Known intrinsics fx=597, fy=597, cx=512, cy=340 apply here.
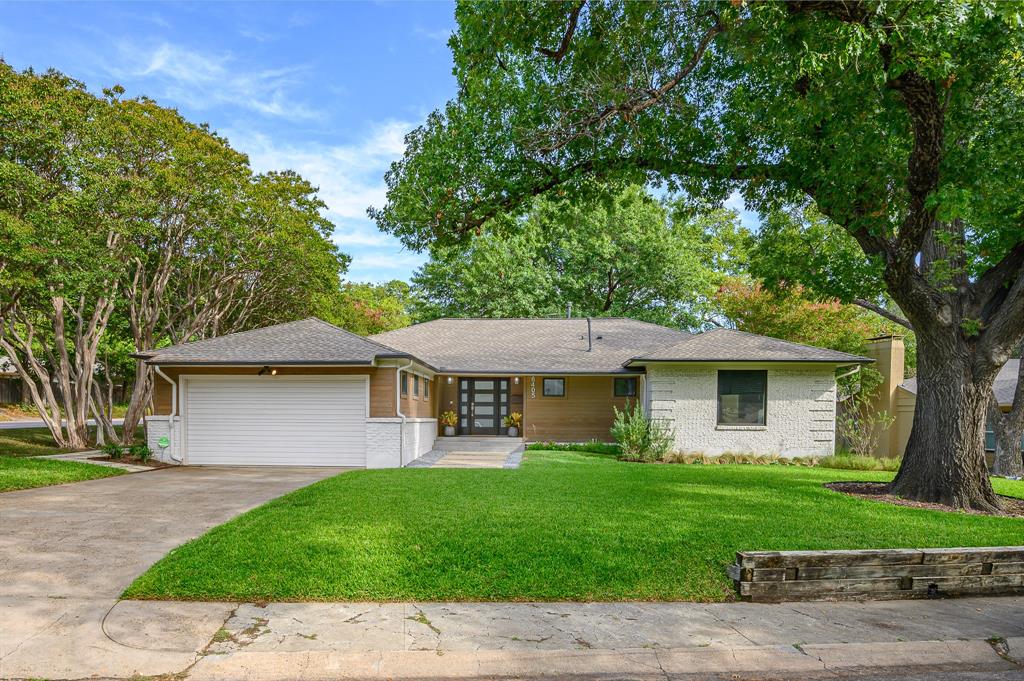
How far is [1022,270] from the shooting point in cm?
862

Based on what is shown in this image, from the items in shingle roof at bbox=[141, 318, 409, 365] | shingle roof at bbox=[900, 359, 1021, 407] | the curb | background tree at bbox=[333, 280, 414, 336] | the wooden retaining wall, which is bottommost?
the curb

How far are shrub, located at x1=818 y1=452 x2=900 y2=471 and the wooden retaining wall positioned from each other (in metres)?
10.4

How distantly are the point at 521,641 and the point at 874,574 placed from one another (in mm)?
3359

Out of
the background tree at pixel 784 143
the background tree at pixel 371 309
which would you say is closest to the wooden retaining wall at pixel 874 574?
the background tree at pixel 784 143

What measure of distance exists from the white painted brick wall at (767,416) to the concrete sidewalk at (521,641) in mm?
11639

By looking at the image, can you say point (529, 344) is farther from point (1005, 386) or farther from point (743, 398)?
point (1005, 386)

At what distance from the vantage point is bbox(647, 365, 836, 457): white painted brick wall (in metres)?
16.6

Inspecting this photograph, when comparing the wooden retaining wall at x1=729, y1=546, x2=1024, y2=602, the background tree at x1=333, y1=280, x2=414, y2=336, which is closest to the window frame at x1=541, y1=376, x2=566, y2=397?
the background tree at x1=333, y1=280, x2=414, y2=336

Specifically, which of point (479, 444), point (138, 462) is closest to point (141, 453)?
point (138, 462)

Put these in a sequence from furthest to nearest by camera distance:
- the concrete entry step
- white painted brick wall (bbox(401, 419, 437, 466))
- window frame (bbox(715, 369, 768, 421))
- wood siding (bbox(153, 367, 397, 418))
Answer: the concrete entry step, window frame (bbox(715, 369, 768, 421)), white painted brick wall (bbox(401, 419, 437, 466)), wood siding (bbox(153, 367, 397, 418))

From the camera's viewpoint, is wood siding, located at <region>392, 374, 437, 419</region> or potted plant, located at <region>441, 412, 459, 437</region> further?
potted plant, located at <region>441, 412, 459, 437</region>

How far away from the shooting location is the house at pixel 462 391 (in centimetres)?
1445

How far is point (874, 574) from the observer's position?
5379 mm

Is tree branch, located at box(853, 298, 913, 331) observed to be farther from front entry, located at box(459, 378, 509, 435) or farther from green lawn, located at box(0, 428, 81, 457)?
green lawn, located at box(0, 428, 81, 457)
